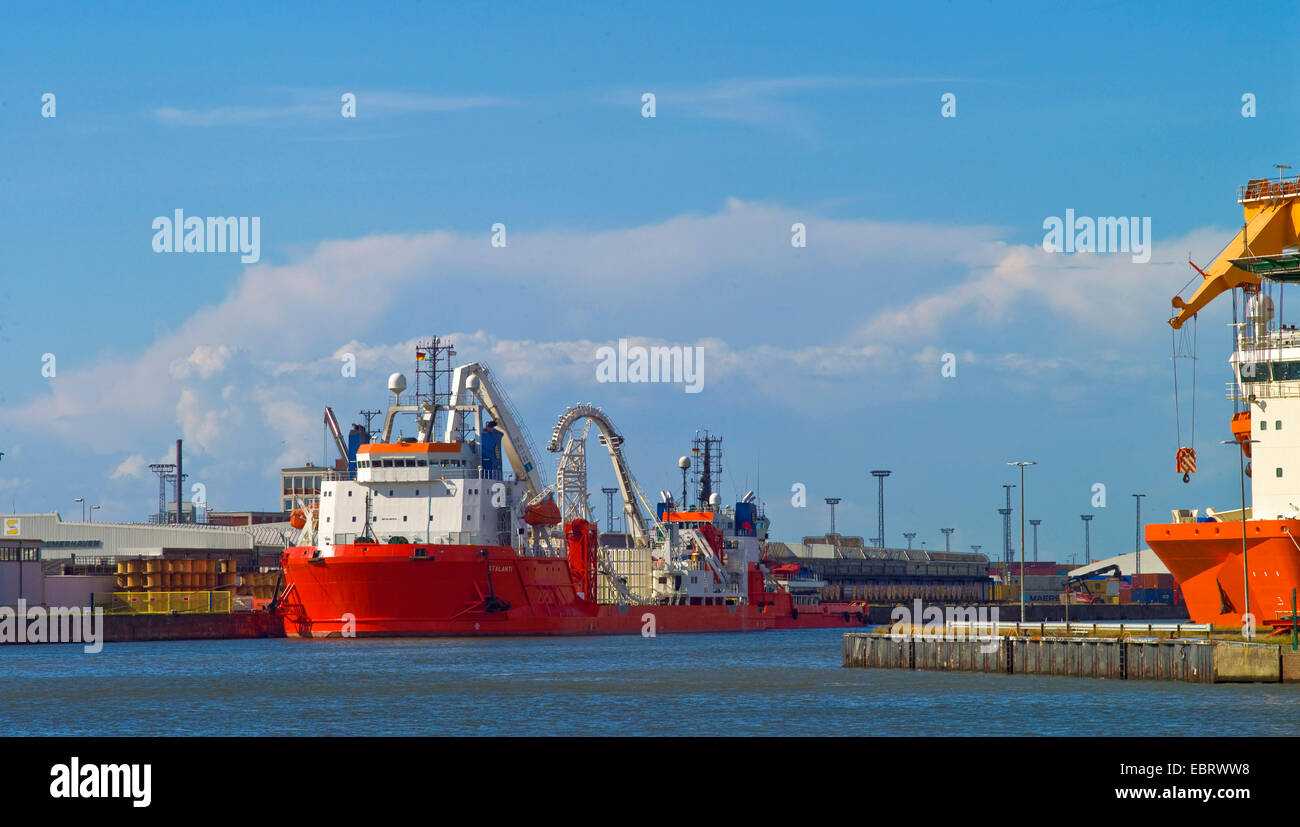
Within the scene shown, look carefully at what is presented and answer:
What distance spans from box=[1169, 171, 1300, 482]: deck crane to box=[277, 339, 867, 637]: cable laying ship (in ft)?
115

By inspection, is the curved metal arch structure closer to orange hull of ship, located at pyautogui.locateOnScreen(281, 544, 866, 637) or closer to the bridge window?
orange hull of ship, located at pyautogui.locateOnScreen(281, 544, 866, 637)

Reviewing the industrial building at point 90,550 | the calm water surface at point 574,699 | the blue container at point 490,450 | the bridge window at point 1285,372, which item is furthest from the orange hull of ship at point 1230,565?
the industrial building at point 90,550

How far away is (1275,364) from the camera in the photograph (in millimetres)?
59562

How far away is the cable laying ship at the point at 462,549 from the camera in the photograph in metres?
78.6

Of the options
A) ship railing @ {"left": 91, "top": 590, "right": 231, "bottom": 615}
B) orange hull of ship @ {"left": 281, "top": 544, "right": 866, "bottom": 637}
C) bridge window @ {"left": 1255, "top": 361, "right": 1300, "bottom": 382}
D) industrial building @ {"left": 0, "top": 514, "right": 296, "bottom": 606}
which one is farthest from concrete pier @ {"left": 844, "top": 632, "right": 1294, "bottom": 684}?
ship railing @ {"left": 91, "top": 590, "right": 231, "bottom": 615}

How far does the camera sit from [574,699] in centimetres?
4681

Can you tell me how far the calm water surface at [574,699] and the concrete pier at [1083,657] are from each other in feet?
1.84

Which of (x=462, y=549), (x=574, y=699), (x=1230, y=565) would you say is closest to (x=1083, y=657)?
(x=1230, y=565)

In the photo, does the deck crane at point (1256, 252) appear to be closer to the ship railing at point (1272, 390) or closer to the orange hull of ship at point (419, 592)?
the ship railing at point (1272, 390)

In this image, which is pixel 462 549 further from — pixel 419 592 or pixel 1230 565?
pixel 1230 565

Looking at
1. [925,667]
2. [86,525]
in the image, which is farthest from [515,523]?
[86,525]

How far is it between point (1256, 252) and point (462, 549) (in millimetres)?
38805
